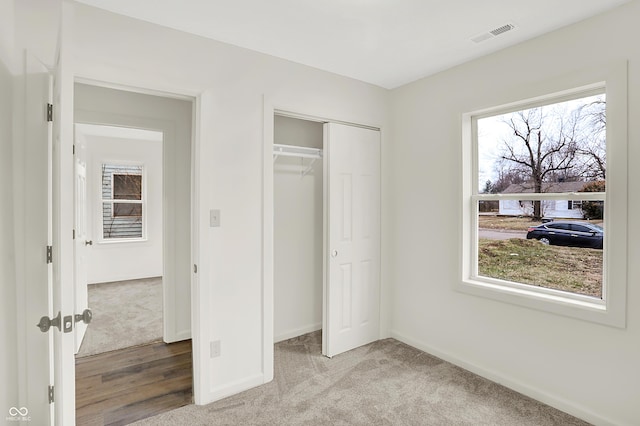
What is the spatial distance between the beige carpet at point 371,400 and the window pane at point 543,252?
33.4 inches

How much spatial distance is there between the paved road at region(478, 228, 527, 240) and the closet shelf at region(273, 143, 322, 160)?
1.63m

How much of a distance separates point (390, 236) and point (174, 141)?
2428 mm

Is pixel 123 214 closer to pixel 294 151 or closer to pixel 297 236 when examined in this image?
pixel 297 236

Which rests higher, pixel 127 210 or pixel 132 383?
pixel 127 210

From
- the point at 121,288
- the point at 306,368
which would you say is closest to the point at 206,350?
the point at 306,368

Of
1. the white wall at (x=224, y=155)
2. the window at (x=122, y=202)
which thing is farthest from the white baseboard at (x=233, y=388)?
the window at (x=122, y=202)

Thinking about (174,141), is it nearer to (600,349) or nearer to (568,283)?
(568,283)

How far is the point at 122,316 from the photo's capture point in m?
4.13

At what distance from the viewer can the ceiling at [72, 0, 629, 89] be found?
1.99m

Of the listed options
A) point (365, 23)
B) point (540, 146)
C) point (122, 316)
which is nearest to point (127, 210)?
point (122, 316)

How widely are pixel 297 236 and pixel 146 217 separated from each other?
4033 millimetres

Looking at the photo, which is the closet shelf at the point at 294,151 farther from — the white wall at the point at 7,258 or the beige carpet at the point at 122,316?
the beige carpet at the point at 122,316

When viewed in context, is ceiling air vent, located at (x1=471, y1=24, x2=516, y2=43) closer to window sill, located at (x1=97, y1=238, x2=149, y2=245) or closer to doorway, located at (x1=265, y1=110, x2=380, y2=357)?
doorway, located at (x1=265, y1=110, x2=380, y2=357)

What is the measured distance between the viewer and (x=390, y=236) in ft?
11.4
